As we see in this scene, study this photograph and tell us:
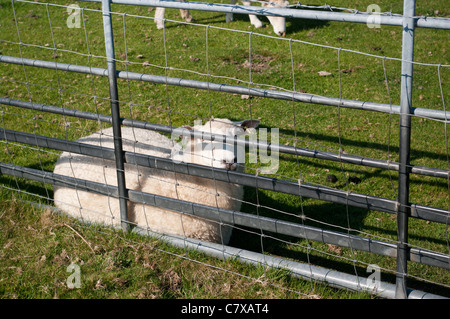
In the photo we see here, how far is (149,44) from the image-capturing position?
9.95 metres

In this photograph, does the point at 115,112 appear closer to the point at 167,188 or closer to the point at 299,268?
the point at 167,188

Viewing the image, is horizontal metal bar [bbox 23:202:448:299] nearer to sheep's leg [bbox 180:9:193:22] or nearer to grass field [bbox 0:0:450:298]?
grass field [bbox 0:0:450:298]

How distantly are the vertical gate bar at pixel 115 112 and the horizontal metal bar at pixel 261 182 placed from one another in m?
0.09

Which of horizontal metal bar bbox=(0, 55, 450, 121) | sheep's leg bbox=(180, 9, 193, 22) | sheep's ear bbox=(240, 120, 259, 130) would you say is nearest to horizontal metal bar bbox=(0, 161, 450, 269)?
horizontal metal bar bbox=(0, 55, 450, 121)

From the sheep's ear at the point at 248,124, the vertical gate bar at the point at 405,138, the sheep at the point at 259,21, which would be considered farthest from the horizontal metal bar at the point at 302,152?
the sheep at the point at 259,21

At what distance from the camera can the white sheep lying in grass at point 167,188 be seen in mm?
4129

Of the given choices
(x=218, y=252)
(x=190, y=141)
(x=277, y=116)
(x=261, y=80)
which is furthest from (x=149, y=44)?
(x=218, y=252)

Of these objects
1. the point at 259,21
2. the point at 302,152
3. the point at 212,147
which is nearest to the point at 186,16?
the point at 259,21

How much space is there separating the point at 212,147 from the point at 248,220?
79 centimetres

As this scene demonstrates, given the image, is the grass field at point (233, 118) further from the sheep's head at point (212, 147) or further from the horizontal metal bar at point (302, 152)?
the sheep's head at point (212, 147)

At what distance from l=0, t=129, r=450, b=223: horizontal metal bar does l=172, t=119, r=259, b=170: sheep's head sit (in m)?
0.22

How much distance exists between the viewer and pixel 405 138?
9.43 feet
